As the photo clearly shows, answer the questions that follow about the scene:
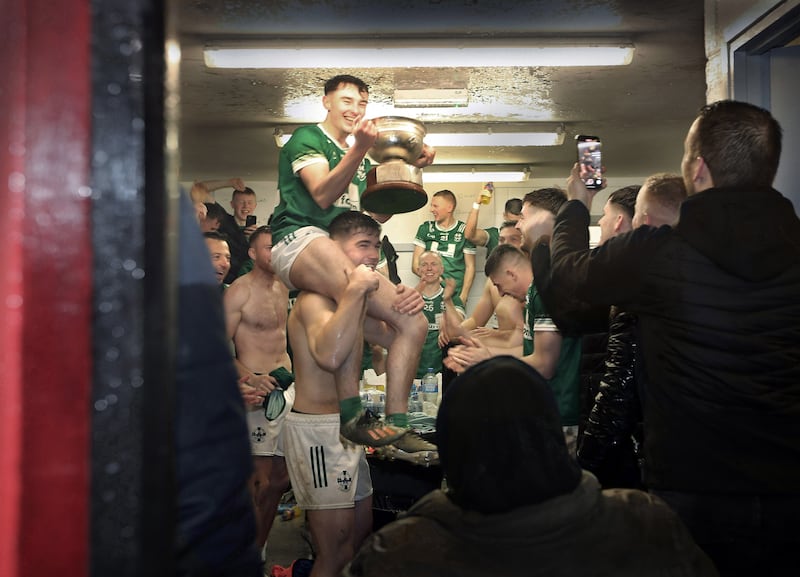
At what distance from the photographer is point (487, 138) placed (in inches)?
245

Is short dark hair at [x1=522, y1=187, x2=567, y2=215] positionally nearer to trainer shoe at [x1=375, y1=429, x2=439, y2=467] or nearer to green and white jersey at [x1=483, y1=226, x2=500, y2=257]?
trainer shoe at [x1=375, y1=429, x2=439, y2=467]

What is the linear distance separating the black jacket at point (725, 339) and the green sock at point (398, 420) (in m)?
1.14

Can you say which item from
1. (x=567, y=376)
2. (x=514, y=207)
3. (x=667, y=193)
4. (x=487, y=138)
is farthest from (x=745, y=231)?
(x=514, y=207)

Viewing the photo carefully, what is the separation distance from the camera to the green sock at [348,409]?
2754mm

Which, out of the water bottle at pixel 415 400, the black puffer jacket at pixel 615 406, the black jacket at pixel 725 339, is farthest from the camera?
the water bottle at pixel 415 400

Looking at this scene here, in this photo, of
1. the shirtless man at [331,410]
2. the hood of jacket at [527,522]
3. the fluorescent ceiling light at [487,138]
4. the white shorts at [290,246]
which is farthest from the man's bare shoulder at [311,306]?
the fluorescent ceiling light at [487,138]

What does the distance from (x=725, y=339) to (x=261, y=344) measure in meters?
2.97

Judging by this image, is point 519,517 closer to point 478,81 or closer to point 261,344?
point 261,344

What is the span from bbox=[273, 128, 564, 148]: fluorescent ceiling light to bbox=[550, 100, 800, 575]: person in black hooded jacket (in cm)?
425

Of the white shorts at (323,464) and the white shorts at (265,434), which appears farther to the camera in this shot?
the white shorts at (265,434)

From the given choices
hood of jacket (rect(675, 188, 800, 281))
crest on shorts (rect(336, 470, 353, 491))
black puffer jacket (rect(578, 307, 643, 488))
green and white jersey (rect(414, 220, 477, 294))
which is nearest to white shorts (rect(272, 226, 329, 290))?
crest on shorts (rect(336, 470, 353, 491))

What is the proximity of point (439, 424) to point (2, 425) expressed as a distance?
2.68 ft

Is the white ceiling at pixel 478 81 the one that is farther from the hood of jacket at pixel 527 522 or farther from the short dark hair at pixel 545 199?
the hood of jacket at pixel 527 522

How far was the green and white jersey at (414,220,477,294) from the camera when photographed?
7.31 meters
